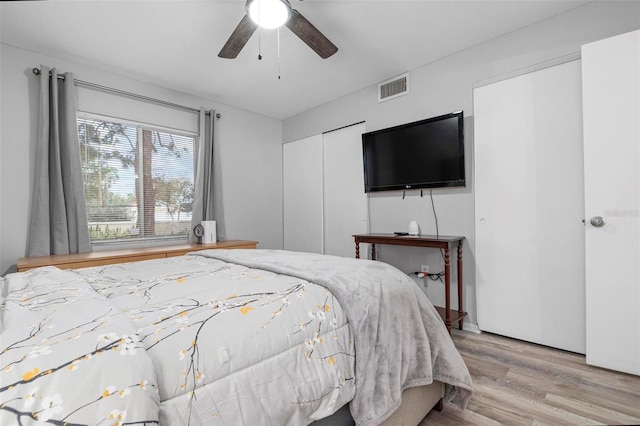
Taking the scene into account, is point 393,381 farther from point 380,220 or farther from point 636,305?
point 380,220

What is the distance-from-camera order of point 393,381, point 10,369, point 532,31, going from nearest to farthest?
1. point 10,369
2. point 393,381
3. point 532,31

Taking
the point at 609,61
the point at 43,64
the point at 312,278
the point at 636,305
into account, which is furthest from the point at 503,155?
the point at 43,64

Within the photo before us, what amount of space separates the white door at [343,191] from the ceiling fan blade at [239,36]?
1813mm

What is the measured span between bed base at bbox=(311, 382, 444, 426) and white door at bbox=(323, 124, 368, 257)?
221 centimetres

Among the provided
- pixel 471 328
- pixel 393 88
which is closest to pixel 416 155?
pixel 393 88

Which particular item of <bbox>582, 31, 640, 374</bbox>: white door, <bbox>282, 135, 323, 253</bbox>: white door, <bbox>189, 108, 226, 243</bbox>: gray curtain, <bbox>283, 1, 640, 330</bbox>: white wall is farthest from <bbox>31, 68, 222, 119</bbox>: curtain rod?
<bbox>582, 31, 640, 374</bbox>: white door

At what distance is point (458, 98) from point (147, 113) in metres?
3.26

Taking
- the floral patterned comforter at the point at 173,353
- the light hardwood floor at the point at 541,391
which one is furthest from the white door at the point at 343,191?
the floral patterned comforter at the point at 173,353

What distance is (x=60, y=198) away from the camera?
2742mm

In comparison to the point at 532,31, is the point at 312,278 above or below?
below

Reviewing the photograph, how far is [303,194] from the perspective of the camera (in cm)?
440

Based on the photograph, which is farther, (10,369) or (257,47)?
(257,47)

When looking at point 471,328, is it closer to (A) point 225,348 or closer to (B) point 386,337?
(B) point 386,337

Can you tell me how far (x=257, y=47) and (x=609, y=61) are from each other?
8.50ft
